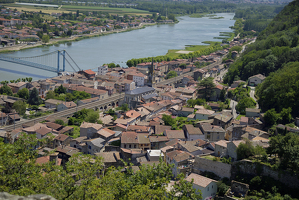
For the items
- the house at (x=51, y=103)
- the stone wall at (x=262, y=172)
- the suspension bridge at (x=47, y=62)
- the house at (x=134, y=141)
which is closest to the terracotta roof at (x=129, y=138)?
the house at (x=134, y=141)

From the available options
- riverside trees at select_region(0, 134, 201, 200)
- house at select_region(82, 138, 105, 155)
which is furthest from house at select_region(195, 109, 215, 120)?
riverside trees at select_region(0, 134, 201, 200)

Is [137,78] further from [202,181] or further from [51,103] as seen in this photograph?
[202,181]

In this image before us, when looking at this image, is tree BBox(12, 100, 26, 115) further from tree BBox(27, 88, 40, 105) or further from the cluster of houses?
the cluster of houses

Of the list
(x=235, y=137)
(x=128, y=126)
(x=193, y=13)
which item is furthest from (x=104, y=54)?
(x=193, y=13)

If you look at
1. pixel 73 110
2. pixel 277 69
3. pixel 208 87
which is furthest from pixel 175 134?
pixel 277 69

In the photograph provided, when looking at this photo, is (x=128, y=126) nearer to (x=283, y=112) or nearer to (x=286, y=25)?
(x=283, y=112)

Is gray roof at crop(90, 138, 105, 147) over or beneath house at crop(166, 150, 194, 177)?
beneath
